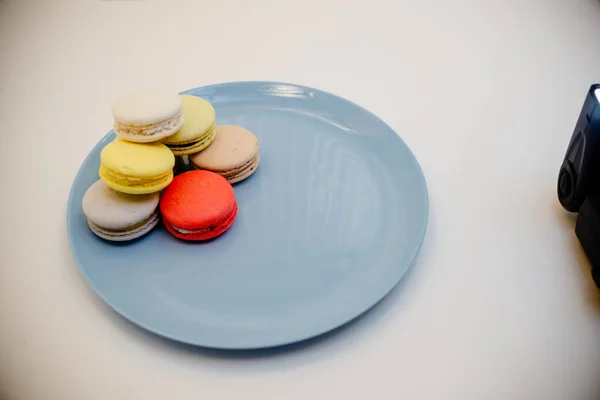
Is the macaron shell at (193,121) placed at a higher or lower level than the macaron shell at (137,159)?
higher

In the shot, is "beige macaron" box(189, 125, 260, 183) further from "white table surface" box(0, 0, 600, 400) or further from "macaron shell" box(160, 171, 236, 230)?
"white table surface" box(0, 0, 600, 400)

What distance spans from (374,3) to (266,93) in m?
0.72

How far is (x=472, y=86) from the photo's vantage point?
1328 mm

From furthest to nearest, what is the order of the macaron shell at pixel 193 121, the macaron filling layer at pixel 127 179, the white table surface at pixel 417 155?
the macaron shell at pixel 193 121 → the macaron filling layer at pixel 127 179 → the white table surface at pixel 417 155

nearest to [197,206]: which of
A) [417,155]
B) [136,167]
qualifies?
[136,167]

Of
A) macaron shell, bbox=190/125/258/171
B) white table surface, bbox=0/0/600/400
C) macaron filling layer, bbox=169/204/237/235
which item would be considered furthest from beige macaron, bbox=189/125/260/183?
white table surface, bbox=0/0/600/400

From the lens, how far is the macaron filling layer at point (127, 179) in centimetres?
84

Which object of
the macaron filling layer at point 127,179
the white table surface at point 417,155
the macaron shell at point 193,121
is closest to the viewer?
the white table surface at point 417,155

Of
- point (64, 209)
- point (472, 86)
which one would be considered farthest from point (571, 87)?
point (64, 209)

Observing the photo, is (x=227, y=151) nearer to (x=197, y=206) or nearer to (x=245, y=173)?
(x=245, y=173)

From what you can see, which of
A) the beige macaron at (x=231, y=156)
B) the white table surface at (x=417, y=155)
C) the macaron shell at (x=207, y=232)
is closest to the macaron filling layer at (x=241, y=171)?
the beige macaron at (x=231, y=156)

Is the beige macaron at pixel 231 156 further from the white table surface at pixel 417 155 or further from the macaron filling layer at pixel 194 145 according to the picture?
the white table surface at pixel 417 155

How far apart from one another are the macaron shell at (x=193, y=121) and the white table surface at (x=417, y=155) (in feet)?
0.95

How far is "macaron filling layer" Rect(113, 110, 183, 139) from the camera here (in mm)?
863
